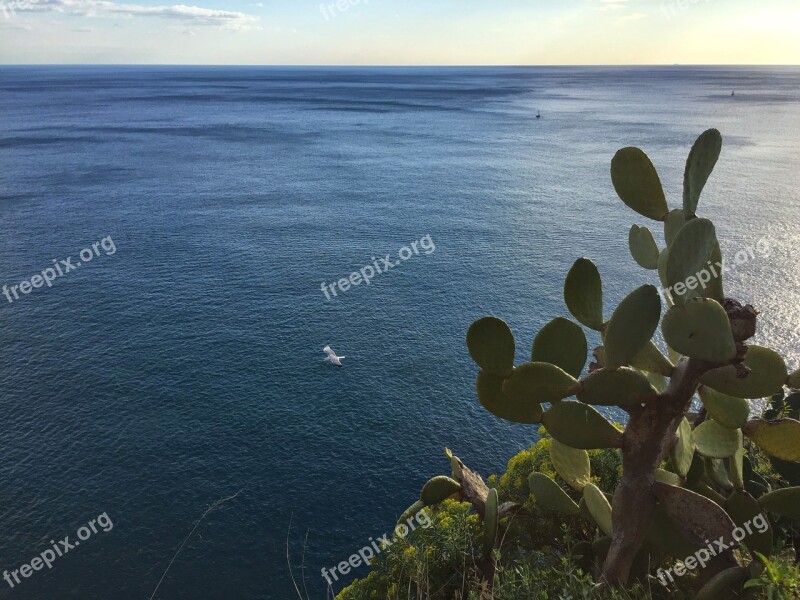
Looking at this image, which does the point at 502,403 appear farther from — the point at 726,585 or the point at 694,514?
the point at 726,585

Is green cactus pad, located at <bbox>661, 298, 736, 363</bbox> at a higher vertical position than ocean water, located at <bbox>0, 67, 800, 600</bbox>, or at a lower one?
higher

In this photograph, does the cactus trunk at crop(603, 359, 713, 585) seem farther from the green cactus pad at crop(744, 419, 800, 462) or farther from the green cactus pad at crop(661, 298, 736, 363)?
the green cactus pad at crop(661, 298, 736, 363)

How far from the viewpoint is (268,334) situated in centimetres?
6762

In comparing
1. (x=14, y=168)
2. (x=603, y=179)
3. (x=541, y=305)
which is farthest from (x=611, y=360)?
(x=14, y=168)

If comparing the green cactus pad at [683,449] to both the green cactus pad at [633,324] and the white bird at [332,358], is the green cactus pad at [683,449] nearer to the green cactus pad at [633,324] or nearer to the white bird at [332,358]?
the green cactus pad at [633,324]

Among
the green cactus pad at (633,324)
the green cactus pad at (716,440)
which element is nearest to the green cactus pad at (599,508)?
the green cactus pad at (716,440)

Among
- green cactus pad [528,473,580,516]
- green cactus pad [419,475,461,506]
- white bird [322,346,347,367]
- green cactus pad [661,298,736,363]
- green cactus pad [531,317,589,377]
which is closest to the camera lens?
green cactus pad [661,298,736,363]

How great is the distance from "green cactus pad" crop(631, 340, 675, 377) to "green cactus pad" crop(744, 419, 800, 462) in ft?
5.05

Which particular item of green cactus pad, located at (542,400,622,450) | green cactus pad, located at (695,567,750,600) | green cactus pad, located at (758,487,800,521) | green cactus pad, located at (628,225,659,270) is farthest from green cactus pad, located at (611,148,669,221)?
green cactus pad, located at (695,567,750,600)

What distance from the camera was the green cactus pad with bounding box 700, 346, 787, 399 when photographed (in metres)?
8.19

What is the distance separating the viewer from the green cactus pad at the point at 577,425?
9406mm

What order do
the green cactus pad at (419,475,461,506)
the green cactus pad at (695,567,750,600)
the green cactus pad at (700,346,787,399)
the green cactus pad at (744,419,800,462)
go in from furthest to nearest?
the green cactus pad at (419,475,461,506) < the green cactus pad at (695,567,750,600) < the green cactus pad at (744,419,800,462) < the green cactus pad at (700,346,787,399)

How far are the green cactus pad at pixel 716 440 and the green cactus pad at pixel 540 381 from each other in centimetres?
329

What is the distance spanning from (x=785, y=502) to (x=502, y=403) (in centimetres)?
475
